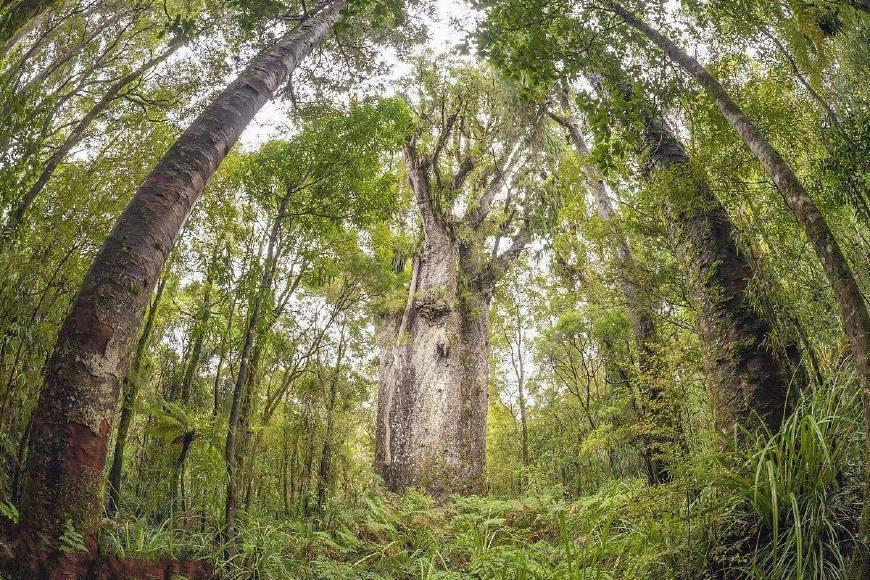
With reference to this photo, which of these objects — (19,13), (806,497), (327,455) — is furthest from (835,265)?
(327,455)

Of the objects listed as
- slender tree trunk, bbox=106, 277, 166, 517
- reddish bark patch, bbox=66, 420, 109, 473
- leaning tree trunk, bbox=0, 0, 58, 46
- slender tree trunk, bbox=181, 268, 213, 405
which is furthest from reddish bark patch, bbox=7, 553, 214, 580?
slender tree trunk, bbox=181, 268, 213, 405

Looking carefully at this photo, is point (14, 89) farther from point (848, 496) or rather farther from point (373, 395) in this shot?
point (373, 395)

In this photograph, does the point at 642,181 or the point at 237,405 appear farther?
the point at 642,181

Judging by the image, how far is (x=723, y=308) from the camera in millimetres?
3094

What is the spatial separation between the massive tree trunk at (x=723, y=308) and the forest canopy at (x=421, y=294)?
0.06 ft

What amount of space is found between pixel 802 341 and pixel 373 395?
43.6ft

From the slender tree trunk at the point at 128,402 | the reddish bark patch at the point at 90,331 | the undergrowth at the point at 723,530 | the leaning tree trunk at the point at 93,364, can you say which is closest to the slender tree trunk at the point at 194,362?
the slender tree trunk at the point at 128,402

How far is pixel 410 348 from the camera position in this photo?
8.15 m

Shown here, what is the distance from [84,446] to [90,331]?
48cm

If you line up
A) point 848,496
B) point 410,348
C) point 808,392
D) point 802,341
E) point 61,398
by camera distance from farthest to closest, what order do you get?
1. point 410,348
2. point 802,341
3. point 808,392
4. point 848,496
5. point 61,398

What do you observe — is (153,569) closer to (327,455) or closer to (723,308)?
(723,308)

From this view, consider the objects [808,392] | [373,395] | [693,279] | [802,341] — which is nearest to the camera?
[808,392]

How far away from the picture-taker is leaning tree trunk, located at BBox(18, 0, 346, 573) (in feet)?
5.58

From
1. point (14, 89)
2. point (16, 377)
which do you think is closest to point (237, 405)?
point (16, 377)
